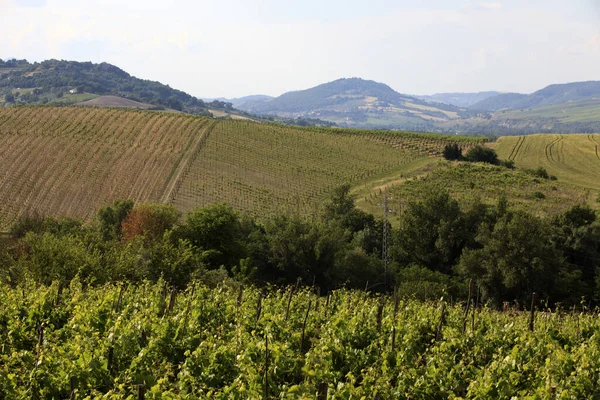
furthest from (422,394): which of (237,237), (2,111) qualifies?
(2,111)

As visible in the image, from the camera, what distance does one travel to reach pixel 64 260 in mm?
20094

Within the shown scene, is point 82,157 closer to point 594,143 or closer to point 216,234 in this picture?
point 216,234

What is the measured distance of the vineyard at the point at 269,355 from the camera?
727 centimetres

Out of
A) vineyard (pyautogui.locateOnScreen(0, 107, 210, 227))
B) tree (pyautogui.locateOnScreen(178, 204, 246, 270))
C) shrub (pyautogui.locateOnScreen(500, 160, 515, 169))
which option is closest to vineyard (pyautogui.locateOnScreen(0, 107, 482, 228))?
vineyard (pyautogui.locateOnScreen(0, 107, 210, 227))

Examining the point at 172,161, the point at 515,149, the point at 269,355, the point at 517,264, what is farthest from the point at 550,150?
the point at 269,355

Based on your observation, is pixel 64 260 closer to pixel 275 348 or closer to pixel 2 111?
pixel 275 348

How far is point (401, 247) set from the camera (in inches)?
1495

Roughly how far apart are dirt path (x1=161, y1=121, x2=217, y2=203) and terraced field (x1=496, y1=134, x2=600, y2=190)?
1733 inches

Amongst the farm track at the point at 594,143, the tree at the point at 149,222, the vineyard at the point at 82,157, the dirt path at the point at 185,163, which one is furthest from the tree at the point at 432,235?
the farm track at the point at 594,143

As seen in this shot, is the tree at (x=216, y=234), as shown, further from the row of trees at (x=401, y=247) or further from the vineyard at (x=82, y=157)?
the vineyard at (x=82, y=157)

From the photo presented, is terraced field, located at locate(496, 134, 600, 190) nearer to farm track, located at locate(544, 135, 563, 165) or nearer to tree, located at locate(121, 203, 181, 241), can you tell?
farm track, located at locate(544, 135, 563, 165)

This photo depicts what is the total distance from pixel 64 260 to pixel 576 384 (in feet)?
59.9

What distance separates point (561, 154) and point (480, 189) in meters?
29.2

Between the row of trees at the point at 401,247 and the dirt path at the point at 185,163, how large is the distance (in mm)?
9622
